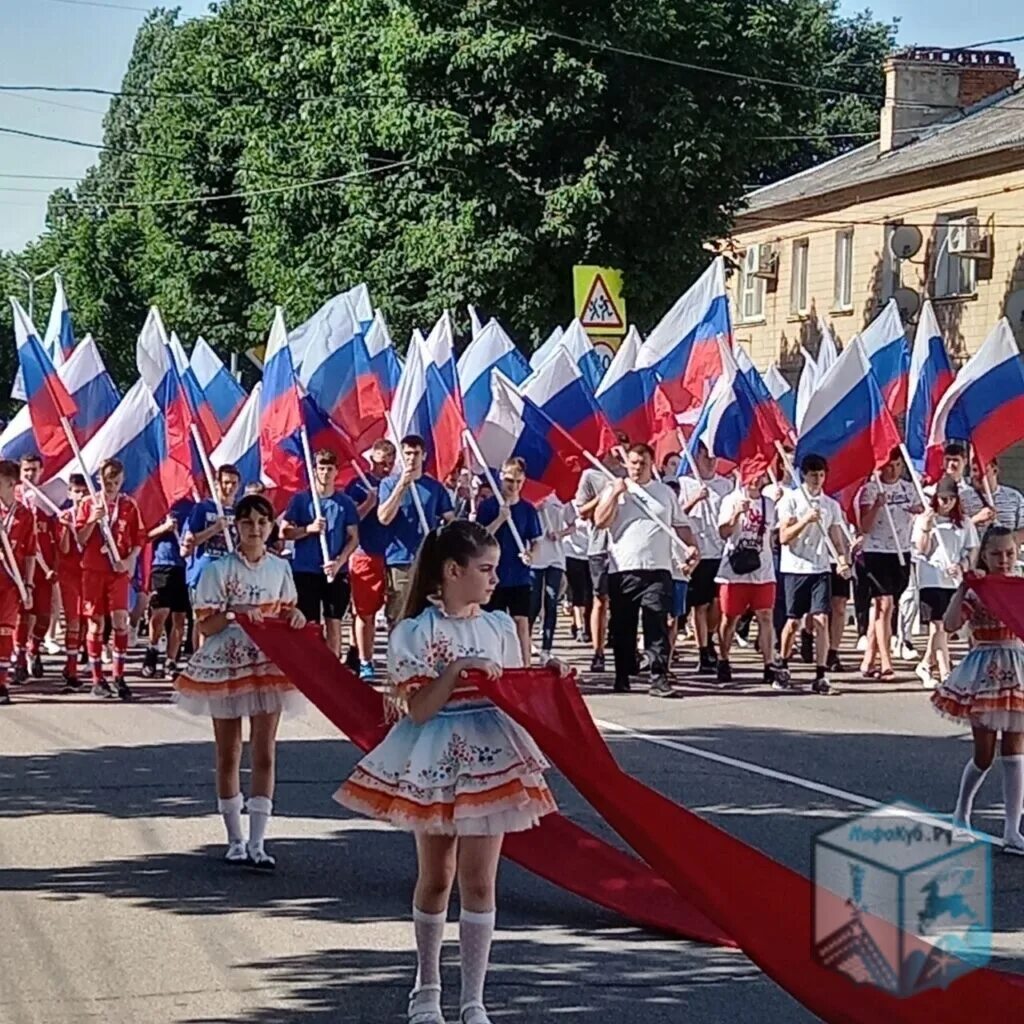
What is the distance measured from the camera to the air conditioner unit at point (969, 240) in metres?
42.1

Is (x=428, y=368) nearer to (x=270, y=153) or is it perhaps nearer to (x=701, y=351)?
(x=701, y=351)

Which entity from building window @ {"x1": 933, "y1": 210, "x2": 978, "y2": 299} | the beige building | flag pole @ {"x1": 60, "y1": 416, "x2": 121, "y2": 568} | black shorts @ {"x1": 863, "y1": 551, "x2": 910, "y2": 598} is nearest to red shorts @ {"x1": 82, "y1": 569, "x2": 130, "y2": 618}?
flag pole @ {"x1": 60, "y1": 416, "x2": 121, "y2": 568}

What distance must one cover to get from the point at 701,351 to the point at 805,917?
1441 cm

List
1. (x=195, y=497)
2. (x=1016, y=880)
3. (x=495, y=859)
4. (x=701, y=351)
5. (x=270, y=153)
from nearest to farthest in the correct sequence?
(x=495, y=859) → (x=1016, y=880) → (x=195, y=497) → (x=701, y=351) → (x=270, y=153)

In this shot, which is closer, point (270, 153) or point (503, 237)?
point (503, 237)

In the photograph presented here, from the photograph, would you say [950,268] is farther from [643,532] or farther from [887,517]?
[643,532]

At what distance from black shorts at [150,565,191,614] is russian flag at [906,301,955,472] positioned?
6748mm

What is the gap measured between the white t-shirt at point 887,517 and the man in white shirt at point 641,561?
87.5 inches

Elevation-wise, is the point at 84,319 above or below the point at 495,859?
above

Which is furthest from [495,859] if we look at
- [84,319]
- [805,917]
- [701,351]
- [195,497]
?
[84,319]

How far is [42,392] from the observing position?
1736 centimetres

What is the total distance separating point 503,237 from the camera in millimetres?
35250

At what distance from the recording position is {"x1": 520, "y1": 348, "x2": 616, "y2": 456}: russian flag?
18188mm

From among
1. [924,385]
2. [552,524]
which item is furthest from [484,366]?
[924,385]
